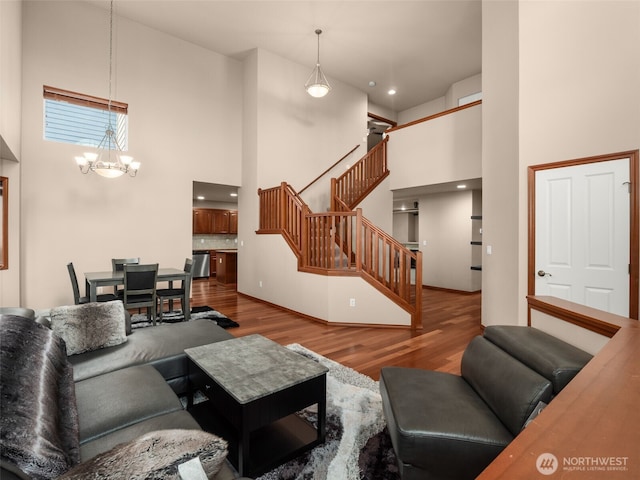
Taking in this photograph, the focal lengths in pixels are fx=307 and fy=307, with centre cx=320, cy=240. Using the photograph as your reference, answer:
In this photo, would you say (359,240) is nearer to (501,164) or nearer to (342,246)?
(342,246)

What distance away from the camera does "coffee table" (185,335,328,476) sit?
159cm

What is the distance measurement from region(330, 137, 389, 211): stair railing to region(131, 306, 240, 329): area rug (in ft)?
10.8

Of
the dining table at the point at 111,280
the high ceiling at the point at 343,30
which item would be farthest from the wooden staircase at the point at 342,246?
the high ceiling at the point at 343,30

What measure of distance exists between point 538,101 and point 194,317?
5.44 metres

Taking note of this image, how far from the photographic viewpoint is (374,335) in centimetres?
409

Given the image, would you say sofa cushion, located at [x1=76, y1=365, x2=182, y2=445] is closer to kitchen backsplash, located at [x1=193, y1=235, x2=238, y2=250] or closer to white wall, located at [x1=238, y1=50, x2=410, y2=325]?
white wall, located at [x1=238, y1=50, x2=410, y2=325]

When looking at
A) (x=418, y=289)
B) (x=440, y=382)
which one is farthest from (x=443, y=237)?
(x=440, y=382)

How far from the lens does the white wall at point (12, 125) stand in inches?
134

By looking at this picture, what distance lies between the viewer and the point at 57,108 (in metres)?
4.73

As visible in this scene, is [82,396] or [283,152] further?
[283,152]

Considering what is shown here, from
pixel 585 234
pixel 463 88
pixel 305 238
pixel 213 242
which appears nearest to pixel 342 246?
pixel 305 238

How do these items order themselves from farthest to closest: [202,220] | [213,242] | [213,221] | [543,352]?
1. [213,242]
2. [213,221]
3. [202,220]
4. [543,352]

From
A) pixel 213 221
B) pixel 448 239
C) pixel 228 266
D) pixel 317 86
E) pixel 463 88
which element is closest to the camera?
pixel 317 86

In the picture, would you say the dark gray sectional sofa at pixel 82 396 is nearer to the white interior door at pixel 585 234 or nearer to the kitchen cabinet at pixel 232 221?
the white interior door at pixel 585 234
